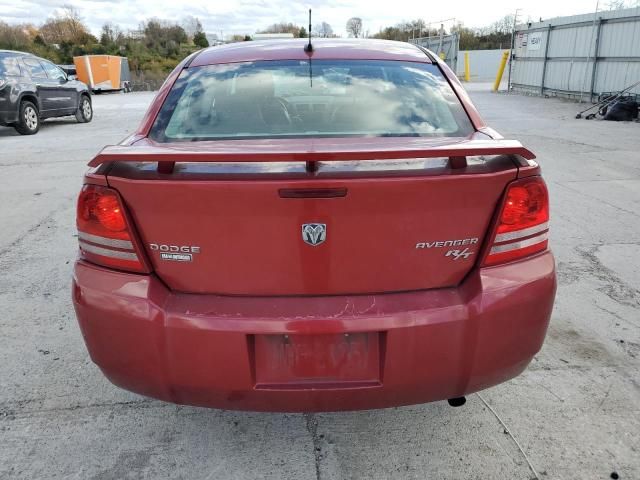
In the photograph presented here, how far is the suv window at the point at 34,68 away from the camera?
485 inches

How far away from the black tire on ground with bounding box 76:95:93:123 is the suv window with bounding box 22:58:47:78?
1.73 m

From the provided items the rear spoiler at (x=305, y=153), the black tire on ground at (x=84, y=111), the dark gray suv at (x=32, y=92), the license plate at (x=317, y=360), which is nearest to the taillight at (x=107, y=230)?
the rear spoiler at (x=305, y=153)

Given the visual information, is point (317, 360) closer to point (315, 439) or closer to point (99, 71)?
point (315, 439)

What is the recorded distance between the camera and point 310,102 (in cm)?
255

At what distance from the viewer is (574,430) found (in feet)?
7.44

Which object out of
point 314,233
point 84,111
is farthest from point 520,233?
point 84,111

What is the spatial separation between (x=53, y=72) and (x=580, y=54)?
15802 millimetres

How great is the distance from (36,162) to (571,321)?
8.65 metres

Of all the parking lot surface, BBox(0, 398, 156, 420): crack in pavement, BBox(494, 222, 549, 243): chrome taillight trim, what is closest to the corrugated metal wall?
the parking lot surface

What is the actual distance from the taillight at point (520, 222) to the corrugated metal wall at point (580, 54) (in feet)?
49.1

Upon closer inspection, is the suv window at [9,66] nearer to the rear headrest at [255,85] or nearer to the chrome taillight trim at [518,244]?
the rear headrest at [255,85]

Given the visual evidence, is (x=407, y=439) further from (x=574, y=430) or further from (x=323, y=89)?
(x=323, y=89)

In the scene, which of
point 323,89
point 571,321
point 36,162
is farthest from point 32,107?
point 571,321

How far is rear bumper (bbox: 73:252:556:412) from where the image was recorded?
1.72 meters
